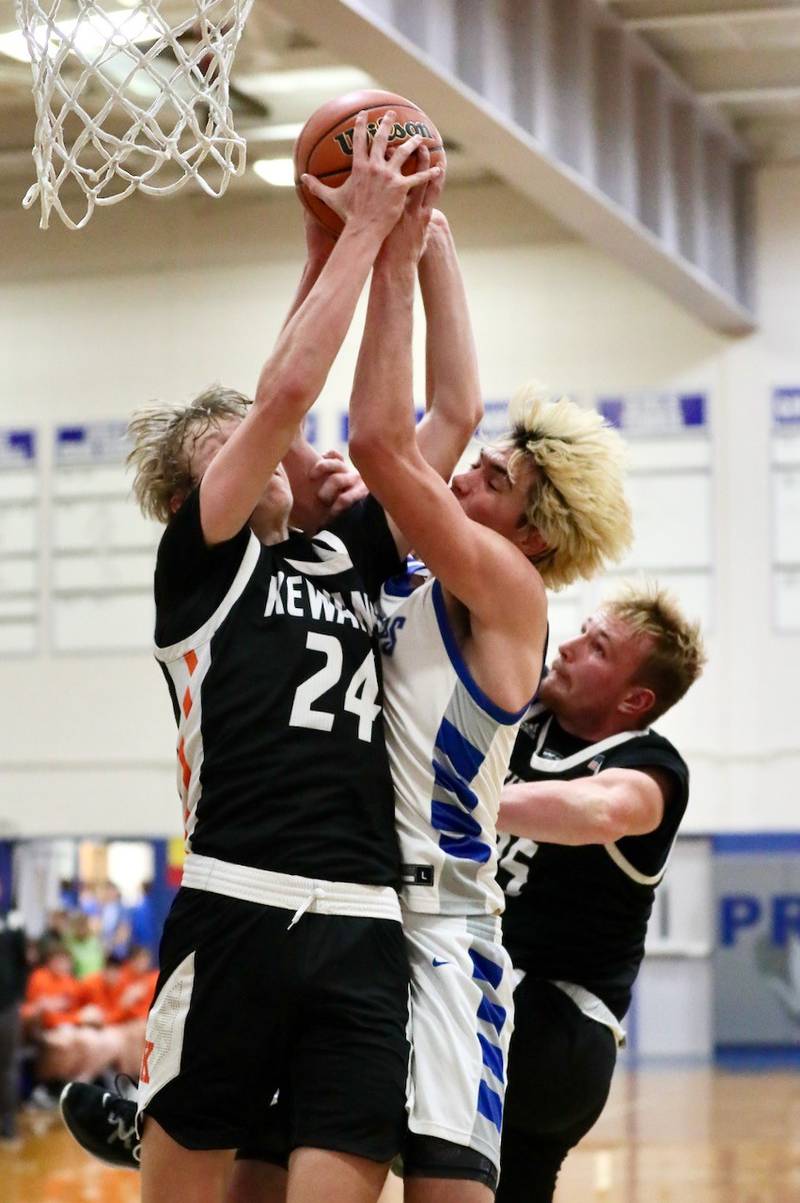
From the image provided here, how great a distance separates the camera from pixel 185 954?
116 inches

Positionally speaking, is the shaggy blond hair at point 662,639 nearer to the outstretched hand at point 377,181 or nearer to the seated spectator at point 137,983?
the outstretched hand at point 377,181

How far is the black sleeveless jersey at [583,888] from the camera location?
405 cm

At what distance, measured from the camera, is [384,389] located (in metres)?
3.05

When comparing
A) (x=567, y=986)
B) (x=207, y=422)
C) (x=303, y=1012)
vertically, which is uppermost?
(x=207, y=422)

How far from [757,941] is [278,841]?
10154mm

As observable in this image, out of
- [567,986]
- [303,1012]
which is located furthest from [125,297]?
[303,1012]

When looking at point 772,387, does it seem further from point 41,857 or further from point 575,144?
point 41,857

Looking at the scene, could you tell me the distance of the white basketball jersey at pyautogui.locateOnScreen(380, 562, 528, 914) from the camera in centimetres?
312

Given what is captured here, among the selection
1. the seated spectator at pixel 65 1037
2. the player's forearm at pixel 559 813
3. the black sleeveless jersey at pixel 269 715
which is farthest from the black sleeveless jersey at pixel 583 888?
the seated spectator at pixel 65 1037

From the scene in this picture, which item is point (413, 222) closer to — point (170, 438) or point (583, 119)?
point (170, 438)

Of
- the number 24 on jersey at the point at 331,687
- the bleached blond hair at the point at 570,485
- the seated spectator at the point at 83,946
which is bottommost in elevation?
the seated spectator at the point at 83,946

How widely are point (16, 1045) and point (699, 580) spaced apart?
20.2 ft

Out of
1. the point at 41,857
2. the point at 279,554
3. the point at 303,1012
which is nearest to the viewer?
the point at 303,1012

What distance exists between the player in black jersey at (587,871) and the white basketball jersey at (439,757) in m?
0.60
